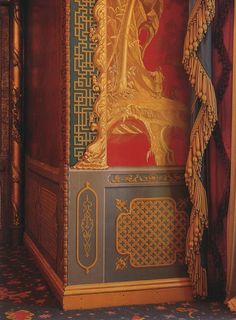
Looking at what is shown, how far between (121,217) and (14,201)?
220 centimetres

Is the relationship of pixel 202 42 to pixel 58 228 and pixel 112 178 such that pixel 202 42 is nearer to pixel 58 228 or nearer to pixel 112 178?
pixel 112 178

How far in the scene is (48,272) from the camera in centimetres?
398

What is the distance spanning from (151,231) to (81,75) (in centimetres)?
111

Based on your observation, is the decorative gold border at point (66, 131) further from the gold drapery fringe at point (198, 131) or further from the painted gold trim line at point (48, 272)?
the gold drapery fringe at point (198, 131)

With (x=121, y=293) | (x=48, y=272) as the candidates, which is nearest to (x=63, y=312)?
(x=121, y=293)

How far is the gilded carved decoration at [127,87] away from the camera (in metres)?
3.46

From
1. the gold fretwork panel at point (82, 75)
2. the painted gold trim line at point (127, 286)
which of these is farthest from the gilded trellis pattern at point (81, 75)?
the painted gold trim line at point (127, 286)

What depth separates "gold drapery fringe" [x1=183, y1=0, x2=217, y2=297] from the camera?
3.45 m

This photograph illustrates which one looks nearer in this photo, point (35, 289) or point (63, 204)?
point (63, 204)

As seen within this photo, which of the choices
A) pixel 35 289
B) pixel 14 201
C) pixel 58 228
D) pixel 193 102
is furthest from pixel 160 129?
pixel 14 201

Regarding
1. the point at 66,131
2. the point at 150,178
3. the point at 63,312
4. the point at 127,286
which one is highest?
the point at 66,131

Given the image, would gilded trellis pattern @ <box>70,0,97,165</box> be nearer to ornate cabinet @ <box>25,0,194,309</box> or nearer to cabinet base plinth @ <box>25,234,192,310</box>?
ornate cabinet @ <box>25,0,194,309</box>

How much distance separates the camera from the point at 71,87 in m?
3.42

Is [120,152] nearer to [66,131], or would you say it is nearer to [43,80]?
[66,131]
